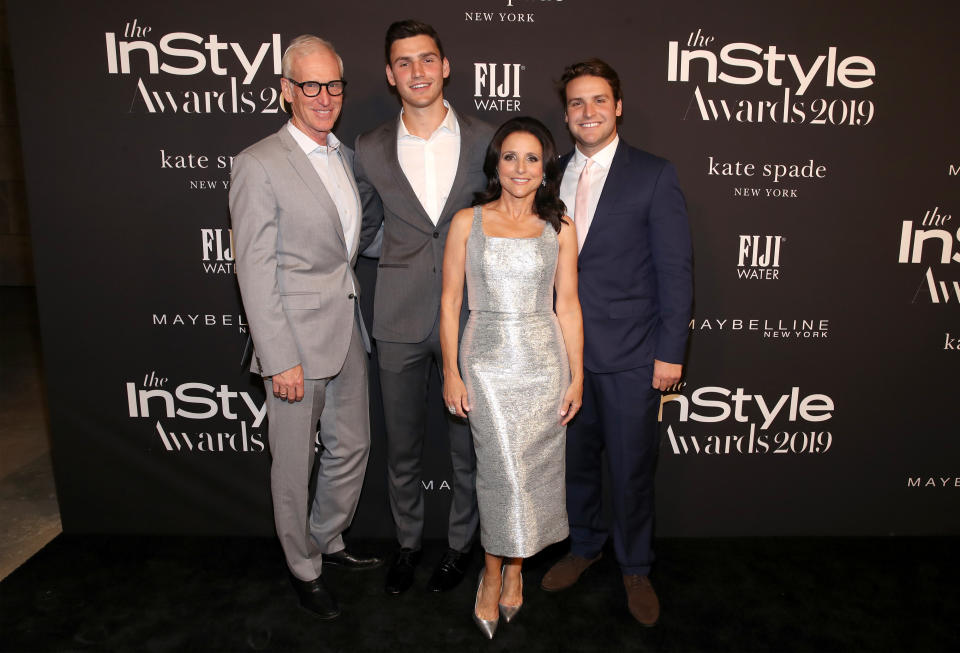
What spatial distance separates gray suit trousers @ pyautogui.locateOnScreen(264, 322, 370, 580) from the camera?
8.39ft

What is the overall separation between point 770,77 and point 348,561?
278 cm

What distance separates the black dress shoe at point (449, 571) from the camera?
281 cm

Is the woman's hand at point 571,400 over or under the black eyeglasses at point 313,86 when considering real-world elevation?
under

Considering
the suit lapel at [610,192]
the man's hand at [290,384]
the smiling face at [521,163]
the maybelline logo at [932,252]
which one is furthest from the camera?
the maybelline logo at [932,252]

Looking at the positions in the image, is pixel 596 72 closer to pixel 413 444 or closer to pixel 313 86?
→ pixel 313 86

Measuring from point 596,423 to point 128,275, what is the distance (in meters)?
2.17

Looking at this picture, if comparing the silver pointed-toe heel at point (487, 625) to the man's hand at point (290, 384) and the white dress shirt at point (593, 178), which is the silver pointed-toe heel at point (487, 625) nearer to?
the man's hand at point (290, 384)

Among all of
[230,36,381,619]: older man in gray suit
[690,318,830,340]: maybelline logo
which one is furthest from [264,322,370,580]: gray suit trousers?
[690,318,830,340]: maybelline logo

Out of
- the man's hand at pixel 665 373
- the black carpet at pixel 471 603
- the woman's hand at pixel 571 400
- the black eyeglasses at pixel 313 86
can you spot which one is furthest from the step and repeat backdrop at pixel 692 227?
the woman's hand at pixel 571 400

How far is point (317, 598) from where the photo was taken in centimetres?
264

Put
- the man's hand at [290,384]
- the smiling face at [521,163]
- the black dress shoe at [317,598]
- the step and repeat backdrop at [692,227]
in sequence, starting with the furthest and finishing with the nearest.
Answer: the step and repeat backdrop at [692,227]
the black dress shoe at [317,598]
the man's hand at [290,384]
the smiling face at [521,163]

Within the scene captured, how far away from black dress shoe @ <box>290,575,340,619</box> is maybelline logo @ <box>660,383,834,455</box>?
1660mm

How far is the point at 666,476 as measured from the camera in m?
3.27

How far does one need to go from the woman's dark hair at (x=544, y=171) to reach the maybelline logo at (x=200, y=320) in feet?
4.40
